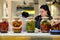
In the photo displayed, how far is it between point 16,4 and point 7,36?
9.32 feet

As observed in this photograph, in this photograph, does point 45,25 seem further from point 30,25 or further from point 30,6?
point 30,6

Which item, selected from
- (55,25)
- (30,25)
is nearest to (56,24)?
(55,25)

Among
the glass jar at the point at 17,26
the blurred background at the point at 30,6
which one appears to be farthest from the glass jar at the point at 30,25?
the blurred background at the point at 30,6

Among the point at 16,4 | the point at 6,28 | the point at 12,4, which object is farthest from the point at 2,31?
the point at 16,4

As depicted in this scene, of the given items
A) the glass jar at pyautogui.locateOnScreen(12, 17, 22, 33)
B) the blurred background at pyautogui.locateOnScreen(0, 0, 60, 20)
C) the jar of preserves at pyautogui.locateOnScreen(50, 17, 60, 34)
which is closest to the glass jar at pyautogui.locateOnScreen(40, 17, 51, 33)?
the jar of preserves at pyautogui.locateOnScreen(50, 17, 60, 34)

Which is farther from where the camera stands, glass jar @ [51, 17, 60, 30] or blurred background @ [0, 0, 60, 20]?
blurred background @ [0, 0, 60, 20]

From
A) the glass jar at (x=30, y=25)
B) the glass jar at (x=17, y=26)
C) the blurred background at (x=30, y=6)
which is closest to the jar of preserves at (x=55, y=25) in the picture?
the glass jar at (x=30, y=25)

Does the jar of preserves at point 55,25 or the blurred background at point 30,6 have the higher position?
the blurred background at point 30,6

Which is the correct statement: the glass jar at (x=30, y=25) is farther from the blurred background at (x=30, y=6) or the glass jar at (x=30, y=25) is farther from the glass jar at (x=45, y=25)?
the blurred background at (x=30, y=6)

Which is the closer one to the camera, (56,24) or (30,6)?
(56,24)

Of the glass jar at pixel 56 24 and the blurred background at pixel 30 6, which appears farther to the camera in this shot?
the blurred background at pixel 30 6

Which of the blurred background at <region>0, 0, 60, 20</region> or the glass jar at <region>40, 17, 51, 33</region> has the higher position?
the blurred background at <region>0, 0, 60, 20</region>

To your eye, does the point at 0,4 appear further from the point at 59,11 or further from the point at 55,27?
the point at 55,27

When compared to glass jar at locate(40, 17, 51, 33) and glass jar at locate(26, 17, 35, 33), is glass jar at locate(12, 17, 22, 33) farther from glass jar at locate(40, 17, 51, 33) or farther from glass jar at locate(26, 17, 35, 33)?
glass jar at locate(40, 17, 51, 33)
